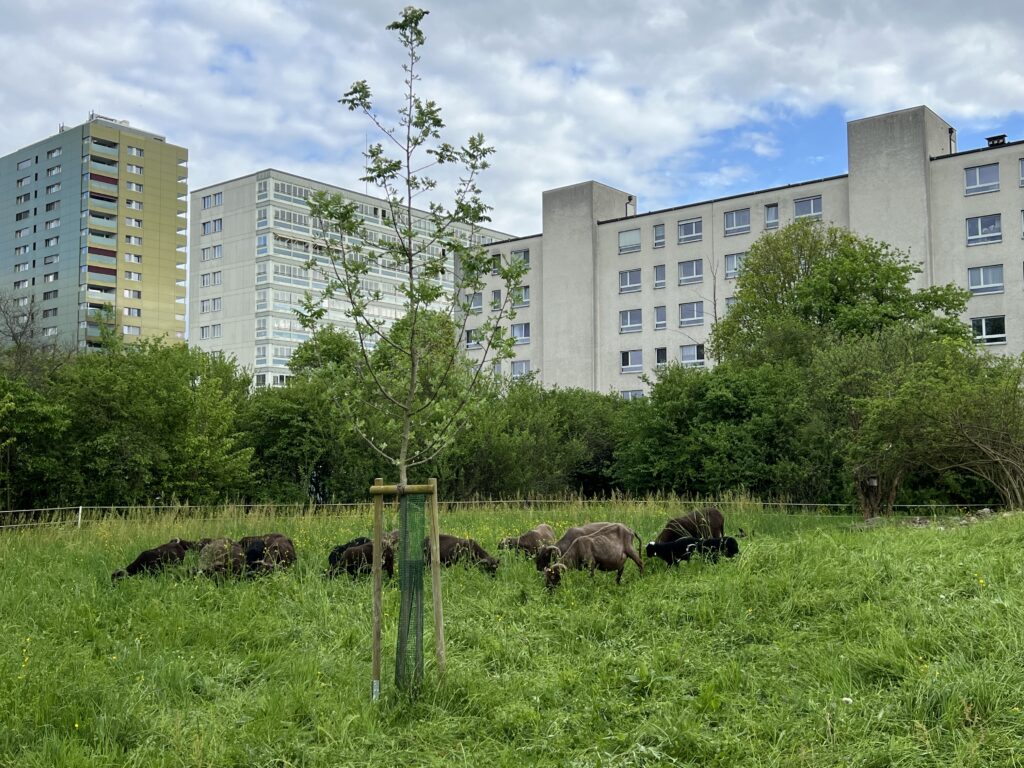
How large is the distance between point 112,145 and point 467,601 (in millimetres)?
113412

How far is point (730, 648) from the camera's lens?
853 centimetres

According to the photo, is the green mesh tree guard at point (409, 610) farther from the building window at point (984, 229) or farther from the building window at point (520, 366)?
the building window at point (520, 366)

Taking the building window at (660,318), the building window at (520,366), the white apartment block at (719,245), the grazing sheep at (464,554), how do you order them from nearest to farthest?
the grazing sheep at (464,554) < the white apartment block at (719,245) < the building window at (660,318) < the building window at (520,366)

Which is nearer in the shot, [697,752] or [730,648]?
[697,752]

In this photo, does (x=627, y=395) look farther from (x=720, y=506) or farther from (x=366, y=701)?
(x=366, y=701)

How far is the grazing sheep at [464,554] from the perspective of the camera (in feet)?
40.5

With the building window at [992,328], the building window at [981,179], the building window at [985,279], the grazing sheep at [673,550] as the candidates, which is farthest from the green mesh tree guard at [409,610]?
the building window at [981,179]

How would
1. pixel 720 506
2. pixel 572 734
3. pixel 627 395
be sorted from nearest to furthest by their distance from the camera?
1. pixel 572 734
2. pixel 720 506
3. pixel 627 395

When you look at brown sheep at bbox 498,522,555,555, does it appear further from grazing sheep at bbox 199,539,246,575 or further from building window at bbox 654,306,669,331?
building window at bbox 654,306,669,331

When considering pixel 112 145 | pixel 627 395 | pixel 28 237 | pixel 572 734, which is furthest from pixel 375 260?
pixel 28 237

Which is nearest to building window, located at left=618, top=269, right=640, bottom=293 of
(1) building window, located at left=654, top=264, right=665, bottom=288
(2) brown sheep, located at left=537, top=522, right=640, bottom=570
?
(1) building window, located at left=654, top=264, right=665, bottom=288

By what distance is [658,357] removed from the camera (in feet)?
220

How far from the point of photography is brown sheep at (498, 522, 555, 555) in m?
13.4

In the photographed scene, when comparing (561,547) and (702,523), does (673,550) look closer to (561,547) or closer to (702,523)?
(561,547)
